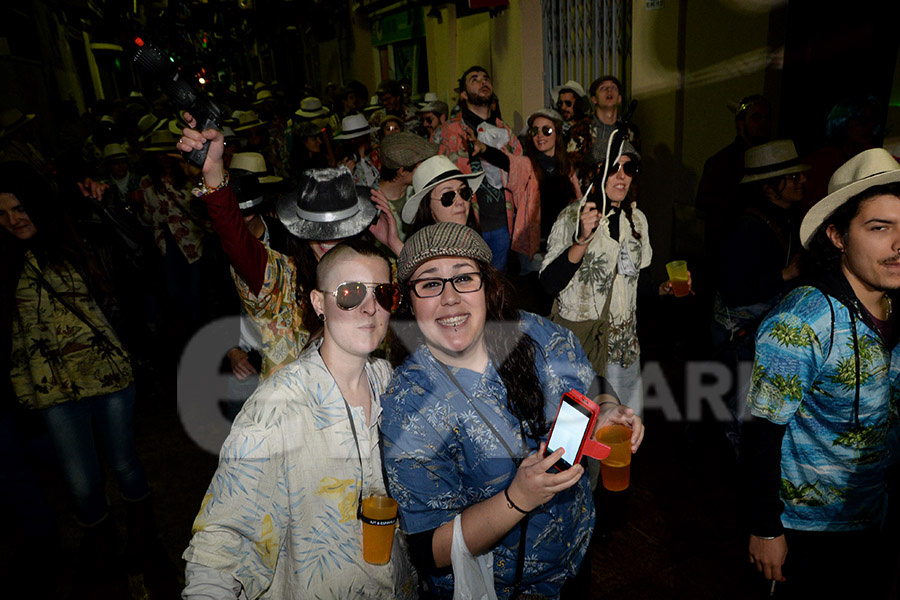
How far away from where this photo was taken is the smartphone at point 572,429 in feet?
5.32

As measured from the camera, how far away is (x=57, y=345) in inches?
125

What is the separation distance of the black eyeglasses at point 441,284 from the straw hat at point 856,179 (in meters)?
1.41

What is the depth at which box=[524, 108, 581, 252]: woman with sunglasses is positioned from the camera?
6.25m

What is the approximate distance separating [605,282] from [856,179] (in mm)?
1483

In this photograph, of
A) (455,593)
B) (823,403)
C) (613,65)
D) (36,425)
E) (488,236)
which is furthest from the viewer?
(613,65)

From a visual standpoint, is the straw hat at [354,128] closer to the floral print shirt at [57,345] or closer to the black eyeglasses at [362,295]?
the floral print shirt at [57,345]

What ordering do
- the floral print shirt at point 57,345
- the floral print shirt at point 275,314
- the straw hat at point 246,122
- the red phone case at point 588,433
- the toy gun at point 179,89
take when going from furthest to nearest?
the straw hat at point 246,122
the floral print shirt at point 57,345
the floral print shirt at point 275,314
the toy gun at point 179,89
the red phone case at point 588,433

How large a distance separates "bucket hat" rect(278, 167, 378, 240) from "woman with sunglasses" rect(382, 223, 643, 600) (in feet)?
3.85

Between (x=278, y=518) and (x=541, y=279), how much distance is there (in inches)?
87.9

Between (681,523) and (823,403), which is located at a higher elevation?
(823,403)

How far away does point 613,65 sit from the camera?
8.80m

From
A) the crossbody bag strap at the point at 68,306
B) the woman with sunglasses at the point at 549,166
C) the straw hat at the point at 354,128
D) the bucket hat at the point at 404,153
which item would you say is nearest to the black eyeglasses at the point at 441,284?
the crossbody bag strap at the point at 68,306

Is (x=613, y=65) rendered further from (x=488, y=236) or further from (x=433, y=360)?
(x=433, y=360)

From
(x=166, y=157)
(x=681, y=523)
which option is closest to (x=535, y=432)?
(x=681, y=523)
